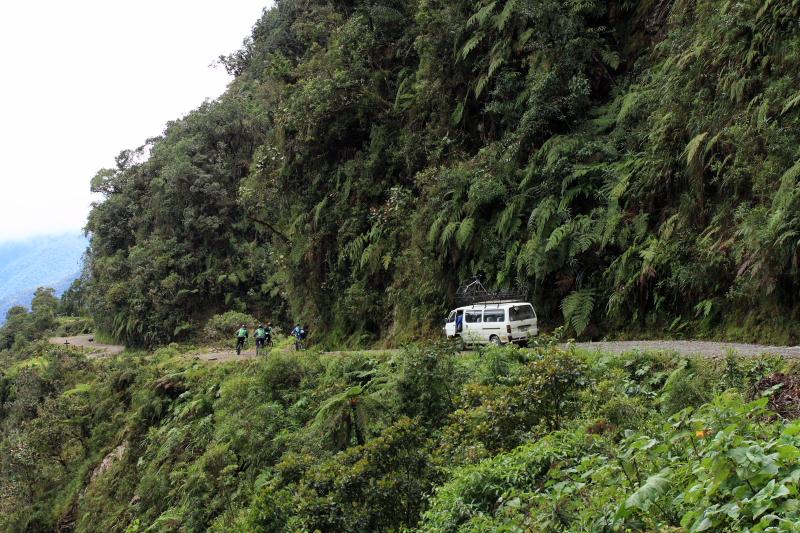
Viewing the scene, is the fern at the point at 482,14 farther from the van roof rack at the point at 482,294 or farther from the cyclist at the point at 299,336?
the cyclist at the point at 299,336

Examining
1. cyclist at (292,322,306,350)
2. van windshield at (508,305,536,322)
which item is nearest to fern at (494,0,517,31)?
van windshield at (508,305,536,322)

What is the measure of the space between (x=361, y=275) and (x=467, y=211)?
20.5 ft

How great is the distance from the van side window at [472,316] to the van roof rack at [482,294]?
15.8 inches

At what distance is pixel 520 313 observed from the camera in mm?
13078

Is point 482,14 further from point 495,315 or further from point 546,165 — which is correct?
point 495,315

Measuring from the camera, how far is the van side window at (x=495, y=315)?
1309 centimetres

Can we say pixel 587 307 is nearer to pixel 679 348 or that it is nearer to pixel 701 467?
pixel 679 348

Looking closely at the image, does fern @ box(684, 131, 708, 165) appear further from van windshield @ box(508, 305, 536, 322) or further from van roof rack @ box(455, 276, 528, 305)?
van roof rack @ box(455, 276, 528, 305)

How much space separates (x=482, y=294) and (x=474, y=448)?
8.32 m

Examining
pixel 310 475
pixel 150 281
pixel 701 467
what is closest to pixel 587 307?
pixel 310 475

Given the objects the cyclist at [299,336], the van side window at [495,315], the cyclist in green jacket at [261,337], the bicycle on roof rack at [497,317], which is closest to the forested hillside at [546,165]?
the bicycle on roof rack at [497,317]

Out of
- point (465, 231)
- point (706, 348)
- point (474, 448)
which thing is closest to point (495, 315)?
point (465, 231)

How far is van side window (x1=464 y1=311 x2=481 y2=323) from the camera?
13.7m

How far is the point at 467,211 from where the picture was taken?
1599 cm
